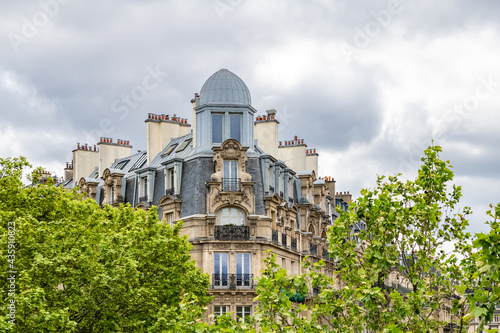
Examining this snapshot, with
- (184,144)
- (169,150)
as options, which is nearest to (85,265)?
(184,144)

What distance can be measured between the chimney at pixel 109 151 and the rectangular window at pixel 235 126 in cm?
1329

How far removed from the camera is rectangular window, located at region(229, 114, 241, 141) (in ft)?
173

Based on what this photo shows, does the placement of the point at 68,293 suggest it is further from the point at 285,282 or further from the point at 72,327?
the point at 285,282

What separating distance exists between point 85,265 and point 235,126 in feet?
71.6

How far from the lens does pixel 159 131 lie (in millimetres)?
57594

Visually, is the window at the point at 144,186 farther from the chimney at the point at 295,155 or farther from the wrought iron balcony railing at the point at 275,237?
the chimney at the point at 295,155

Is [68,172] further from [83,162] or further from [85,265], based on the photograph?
[85,265]

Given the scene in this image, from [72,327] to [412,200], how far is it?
14.0 metres

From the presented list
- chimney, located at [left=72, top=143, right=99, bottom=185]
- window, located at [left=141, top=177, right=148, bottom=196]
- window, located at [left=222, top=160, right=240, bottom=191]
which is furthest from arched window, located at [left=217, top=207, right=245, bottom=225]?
chimney, located at [left=72, top=143, right=99, bottom=185]

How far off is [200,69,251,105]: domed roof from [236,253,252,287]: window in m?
9.63

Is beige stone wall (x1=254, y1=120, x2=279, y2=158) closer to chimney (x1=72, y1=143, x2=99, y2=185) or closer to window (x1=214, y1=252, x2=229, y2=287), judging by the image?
window (x1=214, y1=252, x2=229, y2=287)

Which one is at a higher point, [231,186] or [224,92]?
[224,92]

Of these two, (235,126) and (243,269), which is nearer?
(243,269)

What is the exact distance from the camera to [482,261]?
11641 millimetres
